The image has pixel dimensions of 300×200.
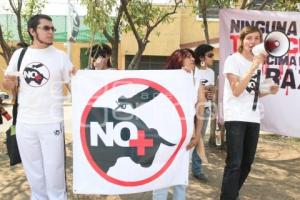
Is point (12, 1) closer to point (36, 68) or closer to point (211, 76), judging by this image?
point (211, 76)

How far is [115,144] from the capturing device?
12.2ft

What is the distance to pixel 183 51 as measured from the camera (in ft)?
12.5

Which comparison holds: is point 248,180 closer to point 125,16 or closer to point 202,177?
point 202,177

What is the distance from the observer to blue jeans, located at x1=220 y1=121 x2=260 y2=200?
13.8 feet

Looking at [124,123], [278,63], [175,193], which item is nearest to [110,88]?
[124,123]

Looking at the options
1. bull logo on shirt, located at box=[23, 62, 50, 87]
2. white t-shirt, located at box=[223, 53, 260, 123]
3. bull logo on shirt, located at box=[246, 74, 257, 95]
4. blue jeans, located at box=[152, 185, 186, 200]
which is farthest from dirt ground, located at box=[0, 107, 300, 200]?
bull logo on shirt, located at box=[23, 62, 50, 87]

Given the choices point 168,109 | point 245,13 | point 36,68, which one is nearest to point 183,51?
point 168,109

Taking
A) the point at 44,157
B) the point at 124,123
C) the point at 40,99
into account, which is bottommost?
the point at 44,157

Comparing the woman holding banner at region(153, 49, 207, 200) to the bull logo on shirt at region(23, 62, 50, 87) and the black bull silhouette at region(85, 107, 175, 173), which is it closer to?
the black bull silhouette at region(85, 107, 175, 173)

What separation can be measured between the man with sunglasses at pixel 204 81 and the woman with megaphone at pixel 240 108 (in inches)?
50.3

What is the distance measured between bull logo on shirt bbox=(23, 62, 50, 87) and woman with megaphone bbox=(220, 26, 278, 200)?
1.61 metres

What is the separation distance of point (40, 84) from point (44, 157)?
62 centimetres

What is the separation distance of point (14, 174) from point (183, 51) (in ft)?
10.3

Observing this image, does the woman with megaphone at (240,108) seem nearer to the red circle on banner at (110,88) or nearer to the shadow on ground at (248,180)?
the red circle on banner at (110,88)
